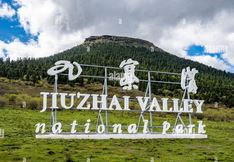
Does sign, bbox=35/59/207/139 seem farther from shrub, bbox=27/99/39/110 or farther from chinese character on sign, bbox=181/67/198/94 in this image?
shrub, bbox=27/99/39/110

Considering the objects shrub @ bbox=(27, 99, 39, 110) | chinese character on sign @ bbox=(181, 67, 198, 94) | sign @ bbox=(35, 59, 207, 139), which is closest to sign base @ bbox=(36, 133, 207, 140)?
sign @ bbox=(35, 59, 207, 139)

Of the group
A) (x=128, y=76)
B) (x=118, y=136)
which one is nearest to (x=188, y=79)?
(x=128, y=76)

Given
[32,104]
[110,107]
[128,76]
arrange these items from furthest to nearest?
[32,104], [128,76], [110,107]

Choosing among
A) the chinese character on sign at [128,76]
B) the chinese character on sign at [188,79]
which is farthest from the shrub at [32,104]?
the chinese character on sign at [128,76]

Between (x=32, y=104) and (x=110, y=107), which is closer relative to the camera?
(x=110, y=107)

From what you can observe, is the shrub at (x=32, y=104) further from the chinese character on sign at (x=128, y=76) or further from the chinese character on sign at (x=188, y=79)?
the chinese character on sign at (x=128, y=76)

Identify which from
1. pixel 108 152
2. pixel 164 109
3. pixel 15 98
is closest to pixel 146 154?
pixel 108 152

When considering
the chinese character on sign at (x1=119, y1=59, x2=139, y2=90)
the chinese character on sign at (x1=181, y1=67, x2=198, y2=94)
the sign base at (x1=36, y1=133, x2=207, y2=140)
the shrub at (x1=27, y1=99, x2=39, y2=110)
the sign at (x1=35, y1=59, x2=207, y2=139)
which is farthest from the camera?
the shrub at (x1=27, y1=99, x2=39, y2=110)

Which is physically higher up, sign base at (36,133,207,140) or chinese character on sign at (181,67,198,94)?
chinese character on sign at (181,67,198,94)

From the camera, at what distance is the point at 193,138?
31.2m

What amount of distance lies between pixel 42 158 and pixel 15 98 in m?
46.1

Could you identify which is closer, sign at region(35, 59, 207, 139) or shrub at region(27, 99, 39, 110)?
sign at region(35, 59, 207, 139)

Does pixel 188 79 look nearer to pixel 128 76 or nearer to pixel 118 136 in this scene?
pixel 128 76

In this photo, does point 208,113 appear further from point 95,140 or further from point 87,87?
point 95,140
